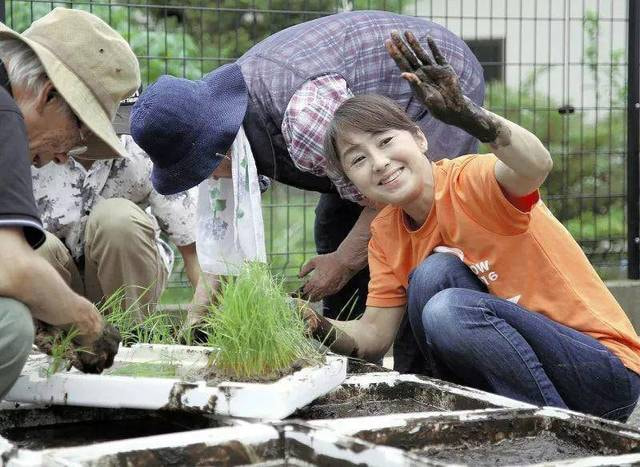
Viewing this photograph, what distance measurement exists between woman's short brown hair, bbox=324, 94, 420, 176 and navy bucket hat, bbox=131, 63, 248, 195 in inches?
17.5

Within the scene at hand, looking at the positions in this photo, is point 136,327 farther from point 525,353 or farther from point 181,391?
point 525,353

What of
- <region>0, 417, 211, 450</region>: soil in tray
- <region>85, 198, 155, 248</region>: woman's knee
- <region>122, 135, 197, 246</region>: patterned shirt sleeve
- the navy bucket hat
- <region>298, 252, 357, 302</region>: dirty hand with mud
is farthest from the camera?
<region>122, 135, 197, 246</region>: patterned shirt sleeve

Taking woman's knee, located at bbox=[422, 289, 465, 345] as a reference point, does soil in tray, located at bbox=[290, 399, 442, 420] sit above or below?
→ below

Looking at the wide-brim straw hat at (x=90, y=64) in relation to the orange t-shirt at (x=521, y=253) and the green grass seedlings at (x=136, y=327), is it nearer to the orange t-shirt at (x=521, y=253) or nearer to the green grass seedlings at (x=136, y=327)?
the green grass seedlings at (x=136, y=327)

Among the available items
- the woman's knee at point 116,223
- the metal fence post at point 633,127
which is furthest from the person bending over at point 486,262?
the metal fence post at point 633,127

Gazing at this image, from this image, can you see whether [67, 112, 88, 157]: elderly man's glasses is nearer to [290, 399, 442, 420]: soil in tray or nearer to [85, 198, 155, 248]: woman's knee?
[85, 198, 155, 248]: woman's knee

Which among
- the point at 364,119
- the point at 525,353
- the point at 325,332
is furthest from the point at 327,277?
the point at 525,353

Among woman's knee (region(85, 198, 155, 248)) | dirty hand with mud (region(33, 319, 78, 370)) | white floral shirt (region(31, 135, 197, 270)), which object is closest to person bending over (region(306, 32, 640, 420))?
dirty hand with mud (region(33, 319, 78, 370))

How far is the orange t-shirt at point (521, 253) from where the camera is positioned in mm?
3285

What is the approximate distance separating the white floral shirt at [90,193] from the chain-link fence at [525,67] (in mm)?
1190

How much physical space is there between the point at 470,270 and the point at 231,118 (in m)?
1.01

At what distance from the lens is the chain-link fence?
20.2 feet

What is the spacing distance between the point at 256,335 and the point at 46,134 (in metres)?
0.83

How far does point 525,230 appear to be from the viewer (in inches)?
130
